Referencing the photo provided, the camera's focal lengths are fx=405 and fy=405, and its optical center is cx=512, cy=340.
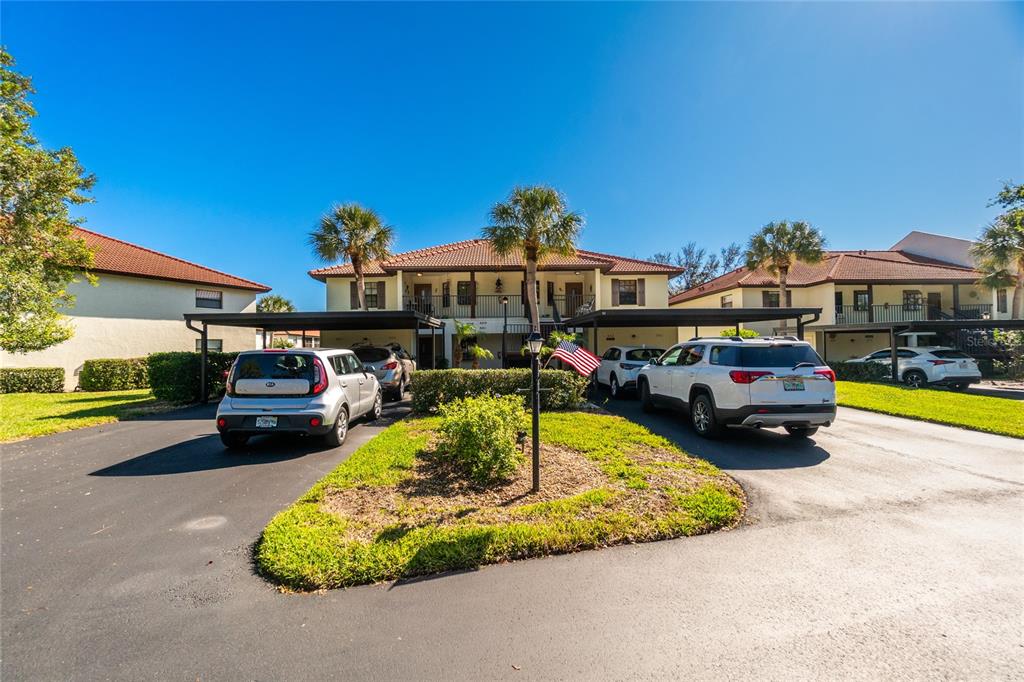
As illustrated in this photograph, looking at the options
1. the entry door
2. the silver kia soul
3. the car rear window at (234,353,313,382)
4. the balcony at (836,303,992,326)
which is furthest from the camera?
the balcony at (836,303,992,326)

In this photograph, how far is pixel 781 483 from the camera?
194 inches

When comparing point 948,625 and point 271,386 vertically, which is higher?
point 271,386

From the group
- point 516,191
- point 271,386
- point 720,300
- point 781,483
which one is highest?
Result: point 516,191

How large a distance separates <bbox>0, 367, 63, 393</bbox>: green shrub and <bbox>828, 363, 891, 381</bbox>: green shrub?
30650 millimetres

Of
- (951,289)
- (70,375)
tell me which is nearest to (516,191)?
(70,375)

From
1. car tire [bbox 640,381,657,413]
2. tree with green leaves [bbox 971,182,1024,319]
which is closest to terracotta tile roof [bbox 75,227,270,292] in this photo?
car tire [bbox 640,381,657,413]

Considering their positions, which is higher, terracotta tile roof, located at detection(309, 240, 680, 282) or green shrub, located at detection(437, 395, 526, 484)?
terracotta tile roof, located at detection(309, 240, 680, 282)

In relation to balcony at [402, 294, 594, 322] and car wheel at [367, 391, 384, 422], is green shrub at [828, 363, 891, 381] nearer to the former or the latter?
balcony at [402, 294, 594, 322]

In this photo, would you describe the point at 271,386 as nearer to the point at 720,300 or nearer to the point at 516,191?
the point at 516,191

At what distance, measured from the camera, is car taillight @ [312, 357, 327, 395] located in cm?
636

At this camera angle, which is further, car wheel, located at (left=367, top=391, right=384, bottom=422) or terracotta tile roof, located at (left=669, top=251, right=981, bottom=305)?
terracotta tile roof, located at (left=669, top=251, right=981, bottom=305)

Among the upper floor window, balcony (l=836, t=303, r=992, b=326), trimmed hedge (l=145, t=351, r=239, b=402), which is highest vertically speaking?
the upper floor window

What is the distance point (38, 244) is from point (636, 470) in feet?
62.5

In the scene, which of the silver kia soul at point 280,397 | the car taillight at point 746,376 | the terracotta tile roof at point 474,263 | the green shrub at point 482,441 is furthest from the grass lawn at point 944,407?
the silver kia soul at point 280,397
